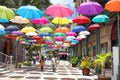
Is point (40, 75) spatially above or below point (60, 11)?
below

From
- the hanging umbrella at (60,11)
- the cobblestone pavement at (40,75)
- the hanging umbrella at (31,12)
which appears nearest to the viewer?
the hanging umbrella at (60,11)

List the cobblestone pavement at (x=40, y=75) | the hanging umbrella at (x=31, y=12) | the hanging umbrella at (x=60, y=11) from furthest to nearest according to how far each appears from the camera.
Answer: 1. the cobblestone pavement at (x=40, y=75)
2. the hanging umbrella at (x=31, y=12)
3. the hanging umbrella at (x=60, y=11)

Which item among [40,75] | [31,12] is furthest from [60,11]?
[40,75]

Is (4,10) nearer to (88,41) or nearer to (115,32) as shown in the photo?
(115,32)

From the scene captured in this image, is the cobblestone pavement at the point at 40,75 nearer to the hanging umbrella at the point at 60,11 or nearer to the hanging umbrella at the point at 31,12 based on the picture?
the hanging umbrella at the point at 31,12

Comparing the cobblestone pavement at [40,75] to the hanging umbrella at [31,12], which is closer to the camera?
the hanging umbrella at [31,12]

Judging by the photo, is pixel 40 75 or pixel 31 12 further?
pixel 40 75

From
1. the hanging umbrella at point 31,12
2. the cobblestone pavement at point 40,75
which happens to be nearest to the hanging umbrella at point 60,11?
the hanging umbrella at point 31,12

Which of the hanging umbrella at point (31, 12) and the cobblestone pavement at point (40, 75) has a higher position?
the hanging umbrella at point (31, 12)

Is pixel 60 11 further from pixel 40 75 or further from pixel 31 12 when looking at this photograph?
pixel 40 75

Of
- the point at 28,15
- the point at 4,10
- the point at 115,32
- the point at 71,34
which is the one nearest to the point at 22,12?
the point at 28,15

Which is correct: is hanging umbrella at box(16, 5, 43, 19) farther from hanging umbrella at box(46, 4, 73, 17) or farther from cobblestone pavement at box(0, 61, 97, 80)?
cobblestone pavement at box(0, 61, 97, 80)

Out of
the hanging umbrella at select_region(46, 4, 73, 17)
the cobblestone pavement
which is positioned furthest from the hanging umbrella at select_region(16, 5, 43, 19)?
the cobblestone pavement

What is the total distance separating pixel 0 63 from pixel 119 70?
14723mm
